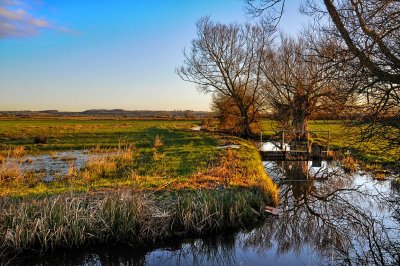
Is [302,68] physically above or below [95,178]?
above

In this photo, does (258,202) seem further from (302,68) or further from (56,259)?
(302,68)

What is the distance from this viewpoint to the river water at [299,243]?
26.7ft

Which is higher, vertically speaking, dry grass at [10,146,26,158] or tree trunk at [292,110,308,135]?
tree trunk at [292,110,308,135]

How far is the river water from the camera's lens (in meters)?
8.15

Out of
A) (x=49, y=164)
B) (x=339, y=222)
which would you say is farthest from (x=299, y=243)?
(x=49, y=164)

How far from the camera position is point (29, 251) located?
8320 mm

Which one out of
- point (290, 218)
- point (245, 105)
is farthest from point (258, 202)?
point (245, 105)

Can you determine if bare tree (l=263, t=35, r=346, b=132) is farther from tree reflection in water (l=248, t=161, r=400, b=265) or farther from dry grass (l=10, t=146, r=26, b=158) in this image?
dry grass (l=10, t=146, r=26, b=158)

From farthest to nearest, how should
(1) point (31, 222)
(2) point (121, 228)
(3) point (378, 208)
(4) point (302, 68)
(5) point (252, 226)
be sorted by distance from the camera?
(4) point (302, 68) → (3) point (378, 208) → (5) point (252, 226) → (2) point (121, 228) → (1) point (31, 222)

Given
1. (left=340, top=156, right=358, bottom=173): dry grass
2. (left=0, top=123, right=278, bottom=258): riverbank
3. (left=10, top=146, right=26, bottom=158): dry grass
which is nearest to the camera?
(left=0, top=123, right=278, bottom=258): riverbank

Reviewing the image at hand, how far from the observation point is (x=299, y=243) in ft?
30.7

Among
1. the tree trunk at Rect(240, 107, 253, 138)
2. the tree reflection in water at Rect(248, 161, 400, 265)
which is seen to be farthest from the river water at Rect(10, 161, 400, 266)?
the tree trunk at Rect(240, 107, 253, 138)

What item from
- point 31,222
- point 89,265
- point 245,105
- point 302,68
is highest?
point 302,68

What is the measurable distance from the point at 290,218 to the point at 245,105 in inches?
→ 1125
